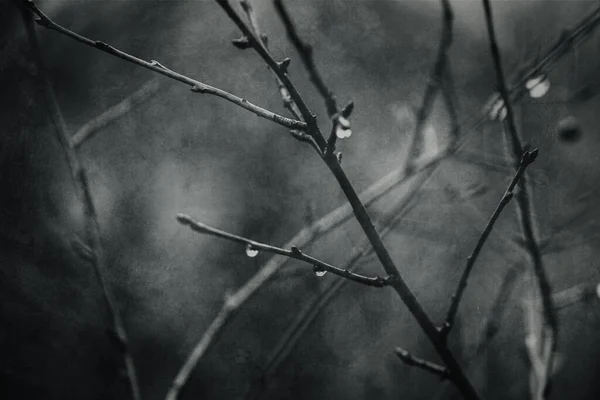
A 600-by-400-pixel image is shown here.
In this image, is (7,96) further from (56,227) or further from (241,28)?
(241,28)

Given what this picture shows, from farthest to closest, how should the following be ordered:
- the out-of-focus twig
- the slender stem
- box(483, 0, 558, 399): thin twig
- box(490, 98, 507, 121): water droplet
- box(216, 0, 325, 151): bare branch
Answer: the out-of-focus twig < box(490, 98, 507, 121): water droplet < box(483, 0, 558, 399): thin twig < the slender stem < box(216, 0, 325, 151): bare branch

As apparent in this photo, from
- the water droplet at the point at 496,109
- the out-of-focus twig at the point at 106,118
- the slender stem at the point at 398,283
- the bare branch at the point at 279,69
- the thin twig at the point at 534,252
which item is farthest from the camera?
the out-of-focus twig at the point at 106,118

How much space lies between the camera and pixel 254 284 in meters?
1.13

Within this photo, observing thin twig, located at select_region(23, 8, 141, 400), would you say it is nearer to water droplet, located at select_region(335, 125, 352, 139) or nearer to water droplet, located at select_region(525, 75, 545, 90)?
water droplet, located at select_region(335, 125, 352, 139)

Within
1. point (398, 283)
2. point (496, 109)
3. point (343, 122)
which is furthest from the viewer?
point (496, 109)

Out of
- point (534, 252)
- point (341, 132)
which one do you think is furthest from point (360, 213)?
point (534, 252)

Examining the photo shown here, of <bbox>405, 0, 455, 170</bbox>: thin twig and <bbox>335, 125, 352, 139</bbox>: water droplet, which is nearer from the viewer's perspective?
<bbox>335, 125, 352, 139</bbox>: water droplet

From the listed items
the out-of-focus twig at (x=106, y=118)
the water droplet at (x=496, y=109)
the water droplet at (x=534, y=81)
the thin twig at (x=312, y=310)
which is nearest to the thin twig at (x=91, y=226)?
the out-of-focus twig at (x=106, y=118)

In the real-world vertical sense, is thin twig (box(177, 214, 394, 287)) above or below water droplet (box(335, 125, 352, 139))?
below

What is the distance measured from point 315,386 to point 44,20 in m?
4.31

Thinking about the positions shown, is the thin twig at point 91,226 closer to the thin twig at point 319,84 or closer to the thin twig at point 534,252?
the thin twig at point 319,84

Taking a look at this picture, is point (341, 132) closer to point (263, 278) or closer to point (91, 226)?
point (263, 278)

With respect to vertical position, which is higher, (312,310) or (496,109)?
(496,109)

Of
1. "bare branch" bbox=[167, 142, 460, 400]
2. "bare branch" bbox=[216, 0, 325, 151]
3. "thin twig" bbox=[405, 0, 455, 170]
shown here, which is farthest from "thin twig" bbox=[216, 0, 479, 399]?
"thin twig" bbox=[405, 0, 455, 170]
